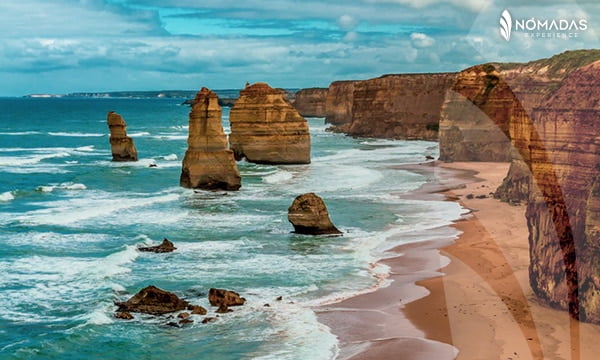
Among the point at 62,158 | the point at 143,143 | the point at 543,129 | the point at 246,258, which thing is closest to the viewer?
the point at 543,129

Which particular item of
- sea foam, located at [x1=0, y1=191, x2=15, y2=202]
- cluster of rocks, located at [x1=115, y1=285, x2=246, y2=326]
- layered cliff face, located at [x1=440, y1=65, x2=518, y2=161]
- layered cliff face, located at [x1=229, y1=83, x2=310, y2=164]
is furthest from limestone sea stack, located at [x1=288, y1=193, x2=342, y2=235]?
layered cliff face, located at [x1=440, y1=65, x2=518, y2=161]

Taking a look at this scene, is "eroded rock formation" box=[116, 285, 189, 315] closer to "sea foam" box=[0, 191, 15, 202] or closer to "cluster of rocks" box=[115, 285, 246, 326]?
"cluster of rocks" box=[115, 285, 246, 326]

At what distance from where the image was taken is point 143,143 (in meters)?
87.9

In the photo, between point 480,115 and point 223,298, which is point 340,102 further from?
point 223,298

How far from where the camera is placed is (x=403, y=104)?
3607 inches

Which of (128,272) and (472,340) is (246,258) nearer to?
(128,272)

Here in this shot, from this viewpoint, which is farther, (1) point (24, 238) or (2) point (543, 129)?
(1) point (24, 238)

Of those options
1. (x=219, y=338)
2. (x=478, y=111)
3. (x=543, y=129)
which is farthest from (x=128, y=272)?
(x=478, y=111)

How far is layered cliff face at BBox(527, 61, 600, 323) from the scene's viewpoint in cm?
1708

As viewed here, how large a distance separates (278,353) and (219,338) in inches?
65.2

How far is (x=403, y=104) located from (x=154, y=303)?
74043 mm

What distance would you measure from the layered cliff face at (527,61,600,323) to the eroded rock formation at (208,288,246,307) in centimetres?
750

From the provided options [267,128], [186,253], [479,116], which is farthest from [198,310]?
[479,116]

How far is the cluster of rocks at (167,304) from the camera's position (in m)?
19.9
